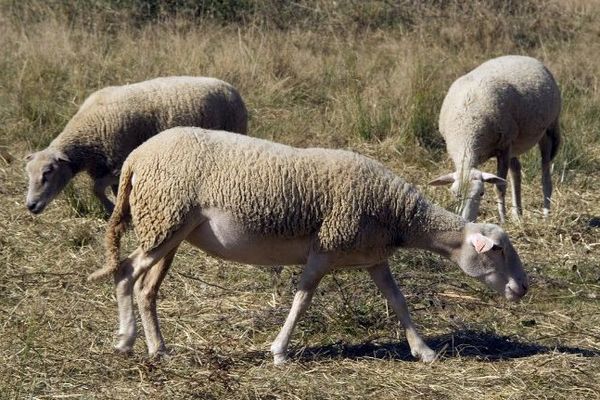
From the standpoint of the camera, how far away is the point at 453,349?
5.47m

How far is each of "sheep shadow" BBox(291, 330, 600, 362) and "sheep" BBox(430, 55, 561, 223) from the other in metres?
2.21

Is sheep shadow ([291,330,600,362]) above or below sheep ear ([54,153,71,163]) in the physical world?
above

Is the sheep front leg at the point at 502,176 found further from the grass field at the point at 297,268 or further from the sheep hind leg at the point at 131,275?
the sheep hind leg at the point at 131,275

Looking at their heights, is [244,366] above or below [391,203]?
below

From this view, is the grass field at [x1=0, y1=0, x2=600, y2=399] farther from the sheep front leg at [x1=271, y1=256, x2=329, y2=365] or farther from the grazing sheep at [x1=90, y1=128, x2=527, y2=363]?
the grazing sheep at [x1=90, y1=128, x2=527, y2=363]

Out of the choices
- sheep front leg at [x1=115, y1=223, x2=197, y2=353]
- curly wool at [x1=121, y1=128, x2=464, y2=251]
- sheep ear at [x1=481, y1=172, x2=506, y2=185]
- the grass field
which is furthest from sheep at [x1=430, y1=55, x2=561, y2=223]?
sheep front leg at [x1=115, y1=223, x2=197, y2=353]

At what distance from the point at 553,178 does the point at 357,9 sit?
5.73 m

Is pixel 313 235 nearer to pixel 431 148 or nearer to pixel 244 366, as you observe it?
pixel 244 366

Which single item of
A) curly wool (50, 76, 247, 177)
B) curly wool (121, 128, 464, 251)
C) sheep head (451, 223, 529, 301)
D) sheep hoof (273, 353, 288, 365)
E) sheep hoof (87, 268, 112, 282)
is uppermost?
curly wool (121, 128, 464, 251)

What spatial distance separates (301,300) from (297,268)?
1.41 meters

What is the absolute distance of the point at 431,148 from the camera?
32.5ft

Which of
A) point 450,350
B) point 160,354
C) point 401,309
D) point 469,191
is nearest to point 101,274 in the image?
point 160,354


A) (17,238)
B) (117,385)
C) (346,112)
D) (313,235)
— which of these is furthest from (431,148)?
(117,385)

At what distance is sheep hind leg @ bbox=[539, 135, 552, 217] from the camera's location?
863 centimetres
